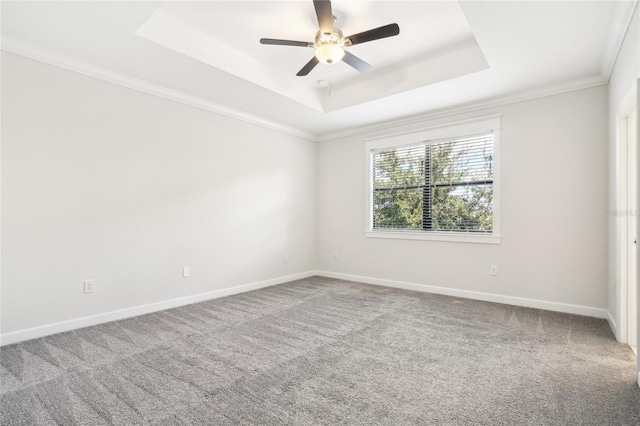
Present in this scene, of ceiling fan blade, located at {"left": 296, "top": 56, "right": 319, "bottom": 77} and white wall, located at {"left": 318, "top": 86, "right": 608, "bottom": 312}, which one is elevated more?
ceiling fan blade, located at {"left": 296, "top": 56, "right": 319, "bottom": 77}

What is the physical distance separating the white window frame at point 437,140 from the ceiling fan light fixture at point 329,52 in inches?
88.8

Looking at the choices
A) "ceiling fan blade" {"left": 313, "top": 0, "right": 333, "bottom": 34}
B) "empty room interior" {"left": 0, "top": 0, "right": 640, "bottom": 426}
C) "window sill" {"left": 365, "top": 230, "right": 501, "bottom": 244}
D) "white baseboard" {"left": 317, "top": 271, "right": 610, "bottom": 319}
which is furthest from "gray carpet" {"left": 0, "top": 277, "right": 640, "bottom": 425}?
"ceiling fan blade" {"left": 313, "top": 0, "right": 333, "bottom": 34}

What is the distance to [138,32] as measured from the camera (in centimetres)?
263

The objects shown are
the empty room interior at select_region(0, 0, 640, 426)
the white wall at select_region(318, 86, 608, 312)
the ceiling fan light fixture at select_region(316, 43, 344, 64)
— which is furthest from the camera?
the white wall at select_region(318, 86, 608, 312)

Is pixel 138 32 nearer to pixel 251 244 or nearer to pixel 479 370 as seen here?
pixel 251 244

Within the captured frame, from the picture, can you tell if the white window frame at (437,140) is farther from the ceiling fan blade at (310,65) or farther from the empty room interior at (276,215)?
the ceiling fan blade at (310,65)

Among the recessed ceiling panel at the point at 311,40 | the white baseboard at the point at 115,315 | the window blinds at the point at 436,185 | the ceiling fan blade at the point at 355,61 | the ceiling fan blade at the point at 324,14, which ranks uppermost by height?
the recessed ceiling panel at the point at 311,40

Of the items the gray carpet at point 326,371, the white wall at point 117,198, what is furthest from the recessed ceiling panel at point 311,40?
the gray carpet at point 326,371

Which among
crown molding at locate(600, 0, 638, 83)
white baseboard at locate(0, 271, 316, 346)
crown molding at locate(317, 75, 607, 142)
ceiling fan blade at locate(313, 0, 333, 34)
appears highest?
ceiling fan blade at locate(313, 0, 333, 34)

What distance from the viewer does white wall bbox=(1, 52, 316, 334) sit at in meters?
2.81

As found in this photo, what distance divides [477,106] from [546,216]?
160cm

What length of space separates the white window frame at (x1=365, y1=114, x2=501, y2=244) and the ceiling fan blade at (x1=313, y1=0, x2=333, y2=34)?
8.22ft

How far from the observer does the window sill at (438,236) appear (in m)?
4.09

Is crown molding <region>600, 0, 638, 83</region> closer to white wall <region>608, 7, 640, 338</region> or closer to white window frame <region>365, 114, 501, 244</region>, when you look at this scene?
white wall <region>608, 7, 640, 338</region>
